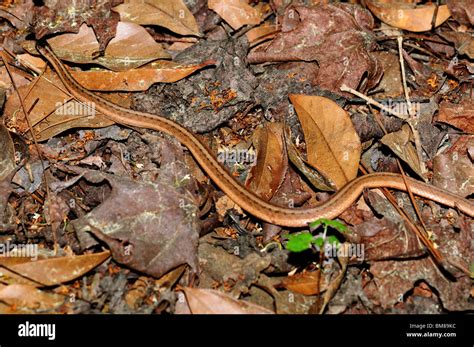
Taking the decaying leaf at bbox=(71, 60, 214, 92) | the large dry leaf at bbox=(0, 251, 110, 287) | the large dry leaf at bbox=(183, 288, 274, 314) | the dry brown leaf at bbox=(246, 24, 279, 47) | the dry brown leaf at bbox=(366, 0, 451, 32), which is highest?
the dry brown leaf at bbox=(366, 0, 451, 32)

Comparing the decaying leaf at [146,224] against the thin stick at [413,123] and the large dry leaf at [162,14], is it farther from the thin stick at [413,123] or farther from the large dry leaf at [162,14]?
the thin stick at [413,123]

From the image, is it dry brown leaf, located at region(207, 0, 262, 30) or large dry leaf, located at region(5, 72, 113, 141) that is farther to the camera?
dry brown leaf, located at region(207, 0, 262, 30)

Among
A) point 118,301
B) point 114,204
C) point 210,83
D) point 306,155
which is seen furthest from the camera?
point 210,83

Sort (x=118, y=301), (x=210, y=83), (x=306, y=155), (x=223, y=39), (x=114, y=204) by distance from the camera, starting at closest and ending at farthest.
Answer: (x=118, y=301) → (x=114, y=204) → (x=306, y=155) → (x=210, y=83) → (x=223, y=39)

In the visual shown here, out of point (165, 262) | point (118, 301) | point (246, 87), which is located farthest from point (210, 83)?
point (118, 301)

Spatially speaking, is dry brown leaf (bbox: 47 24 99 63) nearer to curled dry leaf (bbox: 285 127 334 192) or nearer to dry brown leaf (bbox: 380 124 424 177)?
curled dry leaf (bbox: 285 127 334 192)

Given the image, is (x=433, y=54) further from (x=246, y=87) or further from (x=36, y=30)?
(x=36, y=30)

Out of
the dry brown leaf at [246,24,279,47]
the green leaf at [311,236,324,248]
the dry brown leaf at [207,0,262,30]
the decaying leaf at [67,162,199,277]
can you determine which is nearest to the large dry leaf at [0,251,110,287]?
the decaying leaf at [67,162,199,277]

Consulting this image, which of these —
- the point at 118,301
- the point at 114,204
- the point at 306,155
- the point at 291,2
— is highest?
the point at 291,2
